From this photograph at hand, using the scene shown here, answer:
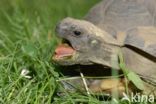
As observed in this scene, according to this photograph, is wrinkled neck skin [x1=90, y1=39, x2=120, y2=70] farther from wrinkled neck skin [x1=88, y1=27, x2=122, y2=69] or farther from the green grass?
the green grass

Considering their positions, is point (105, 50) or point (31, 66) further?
point (31, 66)

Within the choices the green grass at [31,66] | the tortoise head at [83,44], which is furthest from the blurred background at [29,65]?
the tortoise head at [83,44]

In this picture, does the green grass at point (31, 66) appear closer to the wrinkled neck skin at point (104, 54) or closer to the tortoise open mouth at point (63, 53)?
the tortoise open mouth at point (63, 53)

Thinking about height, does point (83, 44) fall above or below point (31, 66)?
above

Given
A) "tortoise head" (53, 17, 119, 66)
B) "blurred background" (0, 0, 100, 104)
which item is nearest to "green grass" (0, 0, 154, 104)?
"blurred background" (0, 0, 100, 104)

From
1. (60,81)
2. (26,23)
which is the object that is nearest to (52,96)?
(60,81)

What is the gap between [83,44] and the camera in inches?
97.7

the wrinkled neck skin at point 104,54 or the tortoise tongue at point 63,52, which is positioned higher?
the tortoise tongue at point 63,52

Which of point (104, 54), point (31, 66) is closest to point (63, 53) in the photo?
point (104, 54)

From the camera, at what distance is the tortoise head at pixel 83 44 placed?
247cm

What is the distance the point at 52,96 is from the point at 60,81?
94 millimetres

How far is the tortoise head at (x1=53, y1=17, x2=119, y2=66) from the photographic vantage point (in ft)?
8.09

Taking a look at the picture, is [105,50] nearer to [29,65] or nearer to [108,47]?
[108,47]

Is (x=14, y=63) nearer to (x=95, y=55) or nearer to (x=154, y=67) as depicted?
(x=95, y=55)
